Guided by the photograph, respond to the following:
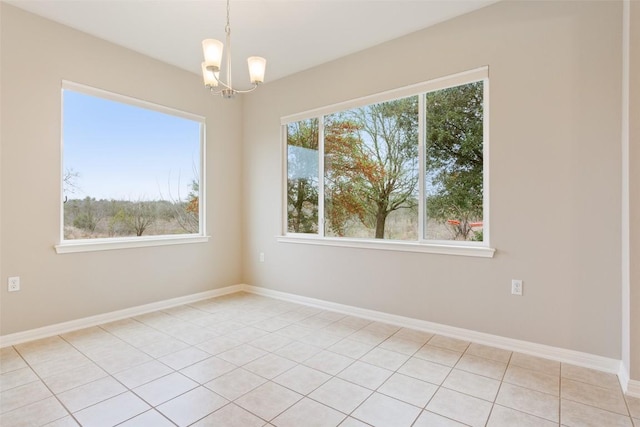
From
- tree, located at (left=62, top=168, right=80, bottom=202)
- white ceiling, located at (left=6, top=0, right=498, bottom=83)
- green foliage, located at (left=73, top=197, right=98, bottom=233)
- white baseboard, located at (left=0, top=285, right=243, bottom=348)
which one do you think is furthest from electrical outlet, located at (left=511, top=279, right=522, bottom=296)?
tree, located at (left=62, top=168, right=80, bottom=202)

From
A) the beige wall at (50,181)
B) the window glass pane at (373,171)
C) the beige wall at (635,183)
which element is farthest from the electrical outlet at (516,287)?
the beige wall at (50,181)

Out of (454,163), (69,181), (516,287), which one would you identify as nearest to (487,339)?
(516,287)

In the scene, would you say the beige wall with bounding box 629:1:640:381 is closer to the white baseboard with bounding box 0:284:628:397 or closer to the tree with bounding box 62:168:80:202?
the white baseboard with bounding box 0:284:628:397

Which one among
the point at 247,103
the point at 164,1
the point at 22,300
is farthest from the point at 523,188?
the point at 22,300

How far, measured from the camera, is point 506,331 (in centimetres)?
265

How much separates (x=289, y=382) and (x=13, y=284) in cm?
246

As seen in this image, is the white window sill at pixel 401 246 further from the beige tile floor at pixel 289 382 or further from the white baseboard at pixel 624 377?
the white baseboard at pixel 624 377

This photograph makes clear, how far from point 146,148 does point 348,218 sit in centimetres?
241

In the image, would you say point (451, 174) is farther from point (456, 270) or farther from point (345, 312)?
point (345, 312)

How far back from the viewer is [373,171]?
3.50 m

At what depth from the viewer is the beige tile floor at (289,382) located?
179 centimetres

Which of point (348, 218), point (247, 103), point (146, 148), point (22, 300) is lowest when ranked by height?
point (22, 300)

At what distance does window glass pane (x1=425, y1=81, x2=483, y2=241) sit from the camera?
2.84 m

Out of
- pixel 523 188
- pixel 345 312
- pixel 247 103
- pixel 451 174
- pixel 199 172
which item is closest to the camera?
pixel 523 188
